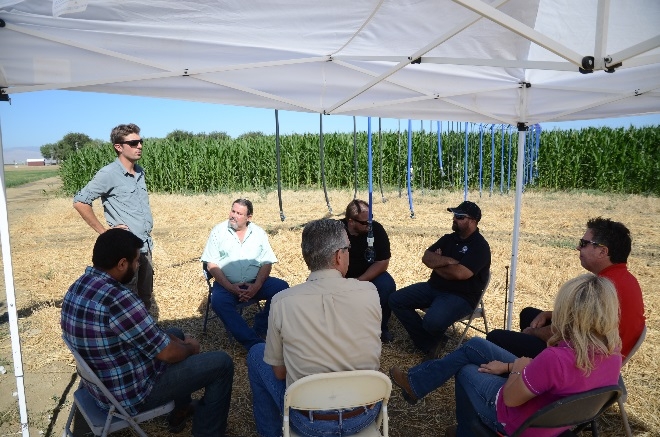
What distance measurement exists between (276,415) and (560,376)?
1543 mm

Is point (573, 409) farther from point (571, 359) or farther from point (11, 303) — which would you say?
point (11, 303)

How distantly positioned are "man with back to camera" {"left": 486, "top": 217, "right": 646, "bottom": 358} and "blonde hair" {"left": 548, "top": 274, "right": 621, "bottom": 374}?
2.44ft

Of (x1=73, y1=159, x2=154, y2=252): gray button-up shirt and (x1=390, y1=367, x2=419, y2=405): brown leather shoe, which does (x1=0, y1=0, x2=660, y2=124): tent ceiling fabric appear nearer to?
(x1=73, y1=159, x2=154, y2=252): gray button-up shirt

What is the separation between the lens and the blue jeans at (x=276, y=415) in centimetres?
220

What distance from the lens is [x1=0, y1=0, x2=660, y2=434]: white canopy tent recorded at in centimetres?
250

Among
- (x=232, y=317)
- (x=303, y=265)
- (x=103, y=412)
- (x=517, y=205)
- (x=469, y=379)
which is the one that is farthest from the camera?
(x=303, y=265)

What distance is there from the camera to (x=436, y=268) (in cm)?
423

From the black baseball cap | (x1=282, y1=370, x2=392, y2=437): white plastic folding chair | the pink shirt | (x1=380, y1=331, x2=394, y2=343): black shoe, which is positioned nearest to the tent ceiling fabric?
the black baseball cap

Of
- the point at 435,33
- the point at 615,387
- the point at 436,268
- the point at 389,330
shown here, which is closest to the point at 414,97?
the point at 435,33

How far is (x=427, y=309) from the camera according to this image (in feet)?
14.0

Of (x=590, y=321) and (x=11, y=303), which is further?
(x=11, y=303)

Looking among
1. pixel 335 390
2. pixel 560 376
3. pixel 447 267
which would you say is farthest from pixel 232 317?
pixel 560 376

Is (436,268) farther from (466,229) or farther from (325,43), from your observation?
(325,43)

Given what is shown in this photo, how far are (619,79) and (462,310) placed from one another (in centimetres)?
225
